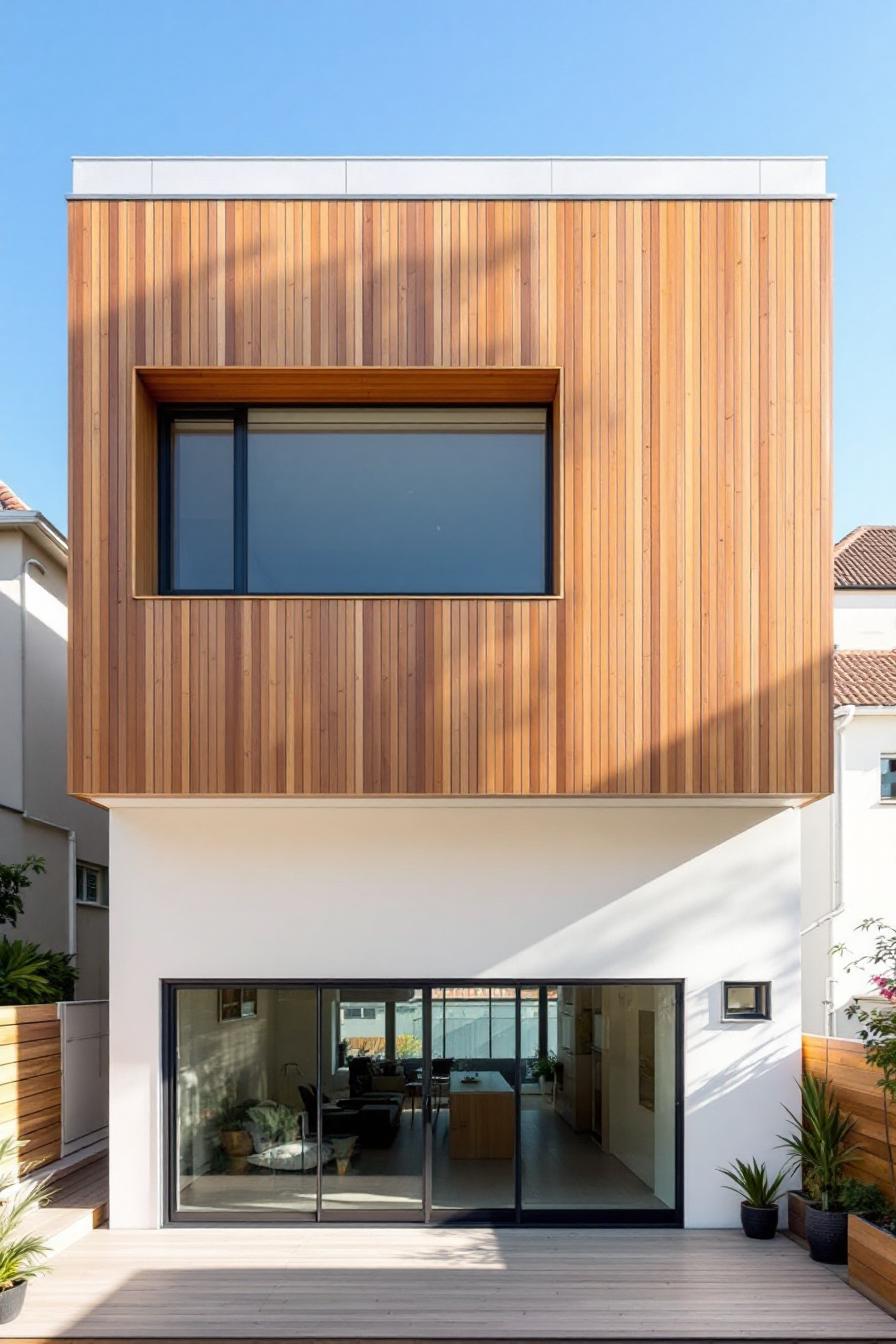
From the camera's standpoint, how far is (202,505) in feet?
28.2

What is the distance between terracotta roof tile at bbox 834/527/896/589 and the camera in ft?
67.1

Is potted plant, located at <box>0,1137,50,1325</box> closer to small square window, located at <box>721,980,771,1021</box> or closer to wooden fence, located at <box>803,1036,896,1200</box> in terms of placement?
small square window, located at <box>721,980,771,1021</box>

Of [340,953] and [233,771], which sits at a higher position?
[233,771]

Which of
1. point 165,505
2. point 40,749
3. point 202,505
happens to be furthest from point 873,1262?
point 40,749

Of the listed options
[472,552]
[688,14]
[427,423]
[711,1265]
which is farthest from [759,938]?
[688,14]

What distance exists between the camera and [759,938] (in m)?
8.66

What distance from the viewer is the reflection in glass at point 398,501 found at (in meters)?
8.43

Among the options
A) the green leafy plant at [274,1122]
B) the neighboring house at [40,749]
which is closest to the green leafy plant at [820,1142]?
the green leafy plant at [274,1122]

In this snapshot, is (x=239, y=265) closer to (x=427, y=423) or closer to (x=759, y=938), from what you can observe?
(x=427, y=423)

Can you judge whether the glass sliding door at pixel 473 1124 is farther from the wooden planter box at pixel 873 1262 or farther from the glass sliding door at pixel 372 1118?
the wooden planter box at pixel 873 1262

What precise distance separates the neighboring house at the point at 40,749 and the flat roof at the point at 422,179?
17.7 feet

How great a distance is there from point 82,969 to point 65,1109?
471 cm

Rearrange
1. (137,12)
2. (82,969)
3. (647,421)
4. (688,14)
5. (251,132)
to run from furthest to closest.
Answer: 1. (82,969)
2. (251,132)
3. (137,12)
4. (688,14)
5. (647,421)

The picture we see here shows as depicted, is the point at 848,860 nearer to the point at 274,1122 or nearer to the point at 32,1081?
the point at 274,1122
